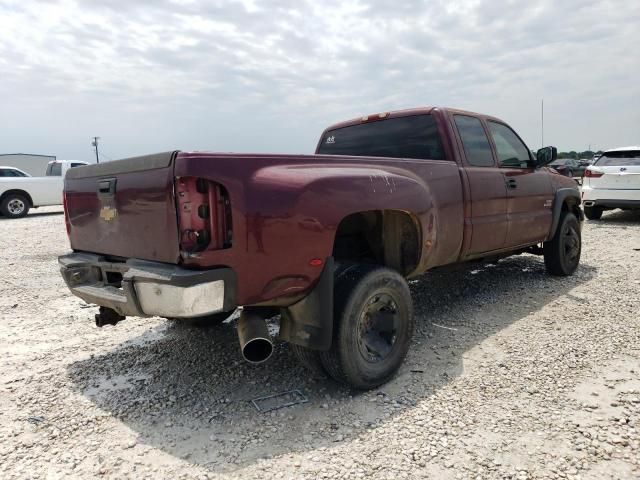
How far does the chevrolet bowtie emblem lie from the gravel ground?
1162mm

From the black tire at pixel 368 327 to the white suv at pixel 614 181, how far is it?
9.16 m

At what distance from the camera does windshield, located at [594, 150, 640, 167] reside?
1041 centimetres

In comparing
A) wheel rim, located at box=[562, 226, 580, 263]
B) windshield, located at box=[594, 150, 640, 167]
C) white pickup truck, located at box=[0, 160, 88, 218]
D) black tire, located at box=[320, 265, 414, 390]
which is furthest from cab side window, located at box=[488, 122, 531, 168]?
white pickup truck, located at box=[0, 160, 88, 218]

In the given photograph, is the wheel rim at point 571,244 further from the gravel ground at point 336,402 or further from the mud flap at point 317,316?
the mud flap at point 317,316

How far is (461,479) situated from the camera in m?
2.24

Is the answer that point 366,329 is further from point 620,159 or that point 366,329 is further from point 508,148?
point 620,159

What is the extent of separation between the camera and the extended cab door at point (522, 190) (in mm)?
4770

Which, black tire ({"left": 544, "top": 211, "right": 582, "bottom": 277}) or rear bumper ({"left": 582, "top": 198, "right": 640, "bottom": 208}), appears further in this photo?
rear bumper ({"left": 582, "top": 198, "right": 640, "bottom": 208})

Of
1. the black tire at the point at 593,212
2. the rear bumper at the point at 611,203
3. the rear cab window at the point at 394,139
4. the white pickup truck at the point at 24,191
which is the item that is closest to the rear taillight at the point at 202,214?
the rear cab window at the point at 394,139

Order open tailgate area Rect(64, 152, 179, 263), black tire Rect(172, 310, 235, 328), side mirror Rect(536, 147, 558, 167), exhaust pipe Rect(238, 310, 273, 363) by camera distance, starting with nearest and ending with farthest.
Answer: open tailgate area Rect(64, 152, 179, 263), exhaust pipe Rect(238, 310, 273, 363), black tire Rect(172, 310, 235, 328), side mirror Rect(536, 147, 558, 167)

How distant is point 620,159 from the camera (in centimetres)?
1071

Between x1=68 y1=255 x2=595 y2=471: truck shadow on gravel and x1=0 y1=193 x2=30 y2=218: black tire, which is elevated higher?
x1=0 y1=193 x2=30 y2=218: black tire

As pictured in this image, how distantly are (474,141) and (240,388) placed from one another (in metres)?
3.04

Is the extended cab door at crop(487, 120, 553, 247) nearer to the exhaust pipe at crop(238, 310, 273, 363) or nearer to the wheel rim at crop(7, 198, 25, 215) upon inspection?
the exhaust pipe at crop(238, 310, 273, 363)
